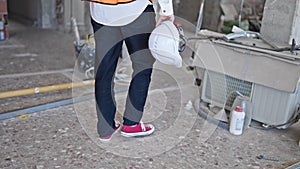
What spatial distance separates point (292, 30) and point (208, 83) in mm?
758

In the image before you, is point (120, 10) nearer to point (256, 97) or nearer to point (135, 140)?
point (135, 140)

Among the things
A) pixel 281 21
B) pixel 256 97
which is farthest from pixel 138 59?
pixel 281 21

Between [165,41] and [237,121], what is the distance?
33.7 inches

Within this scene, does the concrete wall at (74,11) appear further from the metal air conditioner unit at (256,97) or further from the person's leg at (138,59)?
the person's leg at (138,59)

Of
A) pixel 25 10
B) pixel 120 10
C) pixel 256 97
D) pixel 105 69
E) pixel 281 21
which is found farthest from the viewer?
pixel 25 10

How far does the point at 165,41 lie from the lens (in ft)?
6.21

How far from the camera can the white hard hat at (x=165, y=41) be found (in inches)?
74.5

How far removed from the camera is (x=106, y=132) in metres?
2.14

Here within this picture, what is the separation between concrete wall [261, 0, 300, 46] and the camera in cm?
264

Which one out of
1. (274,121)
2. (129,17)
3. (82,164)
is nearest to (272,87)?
(274,121)

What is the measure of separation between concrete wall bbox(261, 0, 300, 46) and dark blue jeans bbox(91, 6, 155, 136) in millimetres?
1192

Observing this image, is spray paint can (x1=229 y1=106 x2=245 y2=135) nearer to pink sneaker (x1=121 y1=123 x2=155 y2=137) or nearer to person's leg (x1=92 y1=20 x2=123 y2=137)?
pink sneaker (x1=121 y1=123 x2=155 y2=137)

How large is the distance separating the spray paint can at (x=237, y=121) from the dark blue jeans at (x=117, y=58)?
2.20 feet

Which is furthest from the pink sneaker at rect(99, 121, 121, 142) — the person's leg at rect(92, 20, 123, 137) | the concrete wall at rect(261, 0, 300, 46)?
the concrete wall at rect(261, 0, 300, 46)
